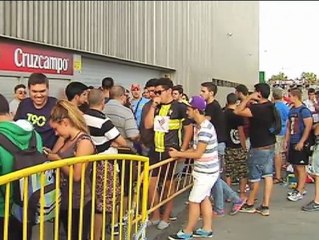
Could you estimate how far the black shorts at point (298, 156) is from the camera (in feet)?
26.6

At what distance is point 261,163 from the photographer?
720 cm

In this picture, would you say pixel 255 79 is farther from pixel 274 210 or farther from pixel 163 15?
pixel 274 210

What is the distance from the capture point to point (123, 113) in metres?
6.17

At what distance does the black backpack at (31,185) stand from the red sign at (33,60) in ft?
11.9

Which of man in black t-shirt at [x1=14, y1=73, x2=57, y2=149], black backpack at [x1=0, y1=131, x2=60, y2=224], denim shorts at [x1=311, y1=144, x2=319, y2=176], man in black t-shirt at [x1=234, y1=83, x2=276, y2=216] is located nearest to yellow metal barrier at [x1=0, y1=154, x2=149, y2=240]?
black backpack at [x1=0, y1=131, x2=60, y2=224]

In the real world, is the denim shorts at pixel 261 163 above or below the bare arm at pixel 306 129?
below

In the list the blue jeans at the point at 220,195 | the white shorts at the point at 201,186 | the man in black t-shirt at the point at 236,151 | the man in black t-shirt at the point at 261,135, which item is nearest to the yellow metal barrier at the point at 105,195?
the white shorts at the point at 201,186

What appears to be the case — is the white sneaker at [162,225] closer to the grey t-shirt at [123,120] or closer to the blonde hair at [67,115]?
the grey t-shirt at [123,120]

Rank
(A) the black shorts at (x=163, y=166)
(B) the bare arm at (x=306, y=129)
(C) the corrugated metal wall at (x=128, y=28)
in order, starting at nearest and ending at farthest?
1. (A) the black shorts at (x=163, y=166)
2. (C) the corrugated metal wall at (x=128, y=28)
3. (B) the bare arm at (x=306, y=129)

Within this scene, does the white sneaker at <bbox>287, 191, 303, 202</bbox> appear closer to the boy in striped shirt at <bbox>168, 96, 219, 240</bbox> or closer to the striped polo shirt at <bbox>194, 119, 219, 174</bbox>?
the boy in striped shirt at <bbox>168, 96, 219, 240</bbox>

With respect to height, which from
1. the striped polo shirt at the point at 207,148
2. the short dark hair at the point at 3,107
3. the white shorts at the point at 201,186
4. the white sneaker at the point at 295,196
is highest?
the short dark hair at the point at 3,107

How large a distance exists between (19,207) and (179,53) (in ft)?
41.8

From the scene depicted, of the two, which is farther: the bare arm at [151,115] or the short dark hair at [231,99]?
the short dark hair at [231,99]

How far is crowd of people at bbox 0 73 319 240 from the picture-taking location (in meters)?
4.05
